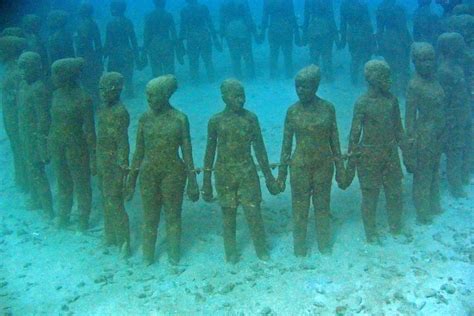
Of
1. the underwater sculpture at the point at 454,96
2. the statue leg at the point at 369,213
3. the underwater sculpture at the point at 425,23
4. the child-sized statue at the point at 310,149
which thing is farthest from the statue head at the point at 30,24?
the underwater sculpture at the point at 425,23

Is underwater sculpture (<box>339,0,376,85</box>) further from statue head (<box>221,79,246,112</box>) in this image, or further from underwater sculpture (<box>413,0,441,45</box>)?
statue head (<box>221,79,246,112</box>)

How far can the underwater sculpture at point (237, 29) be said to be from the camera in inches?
481

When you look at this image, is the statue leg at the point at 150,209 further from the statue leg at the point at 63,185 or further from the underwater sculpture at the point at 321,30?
the underwater sculpture at the point at 321,30

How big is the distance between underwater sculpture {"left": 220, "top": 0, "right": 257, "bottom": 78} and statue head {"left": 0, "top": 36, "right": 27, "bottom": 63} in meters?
5.70

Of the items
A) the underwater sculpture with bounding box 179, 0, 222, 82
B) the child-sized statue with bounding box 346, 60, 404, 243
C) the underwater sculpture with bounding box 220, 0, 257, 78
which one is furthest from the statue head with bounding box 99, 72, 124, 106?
the underwater sculpture with bounding box 220, 0, 257, 78

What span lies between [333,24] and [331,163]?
737 cm

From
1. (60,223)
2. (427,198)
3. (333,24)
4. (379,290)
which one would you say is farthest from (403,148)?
(333,24)

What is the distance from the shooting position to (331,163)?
5.80 meters

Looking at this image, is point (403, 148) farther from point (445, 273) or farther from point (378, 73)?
point (445, 273)

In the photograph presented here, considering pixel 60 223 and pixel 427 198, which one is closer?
pixel 427 198

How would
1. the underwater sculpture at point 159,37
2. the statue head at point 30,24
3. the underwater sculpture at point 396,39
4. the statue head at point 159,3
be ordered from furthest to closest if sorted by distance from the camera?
the statue head at point 159,3 < the underwater sculpture at point 159,37 < the underwater sculpture at point 396,39 < the statue head at point 30,24

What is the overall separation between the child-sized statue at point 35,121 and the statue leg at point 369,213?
4570mm

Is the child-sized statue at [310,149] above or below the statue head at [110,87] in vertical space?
below

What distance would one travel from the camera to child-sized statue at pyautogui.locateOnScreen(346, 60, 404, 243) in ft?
19.0
